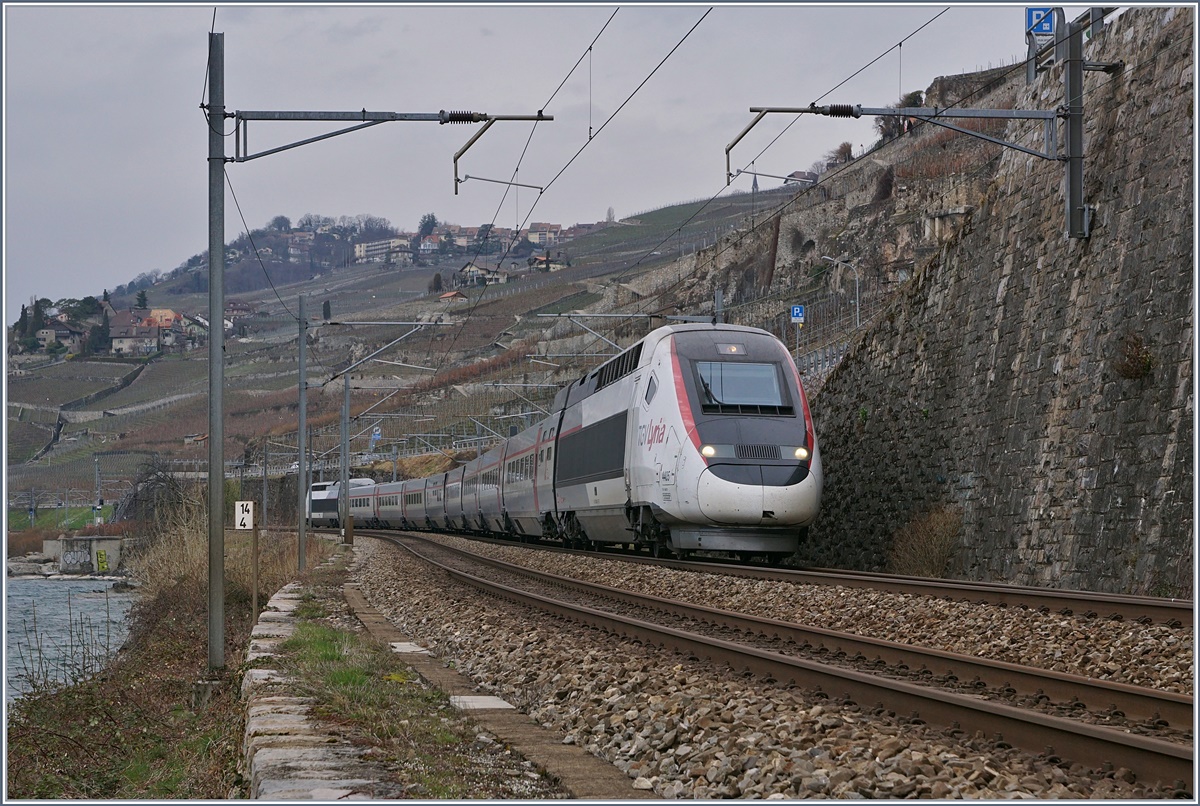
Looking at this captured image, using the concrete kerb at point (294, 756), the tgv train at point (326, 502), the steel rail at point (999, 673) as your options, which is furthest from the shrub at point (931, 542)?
the tgv train at point (326, 502)

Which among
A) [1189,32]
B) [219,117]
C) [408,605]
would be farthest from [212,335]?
[1189,32]

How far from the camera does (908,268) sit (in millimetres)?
76688

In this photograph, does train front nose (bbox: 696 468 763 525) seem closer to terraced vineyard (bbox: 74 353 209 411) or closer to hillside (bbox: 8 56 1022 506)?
hillside (bbox: 8 56 1022 506)

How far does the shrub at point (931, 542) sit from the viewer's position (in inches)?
821

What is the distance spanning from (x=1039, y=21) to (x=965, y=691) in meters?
14.6

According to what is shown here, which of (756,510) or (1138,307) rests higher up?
(1138,307)

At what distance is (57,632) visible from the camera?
1268 inches

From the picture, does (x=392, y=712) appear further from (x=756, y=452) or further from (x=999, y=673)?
(x=756, y=452)

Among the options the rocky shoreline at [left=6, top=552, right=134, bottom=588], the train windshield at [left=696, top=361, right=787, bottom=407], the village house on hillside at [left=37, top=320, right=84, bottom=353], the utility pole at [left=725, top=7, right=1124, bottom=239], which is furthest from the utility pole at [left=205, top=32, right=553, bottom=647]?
the village house on hillside at [left=37, top=320, right=84, bottom=353]

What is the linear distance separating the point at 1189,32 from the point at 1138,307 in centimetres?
350

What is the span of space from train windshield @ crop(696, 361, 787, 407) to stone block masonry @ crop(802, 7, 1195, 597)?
322 centimetres

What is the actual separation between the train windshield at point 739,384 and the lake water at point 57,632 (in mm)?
9602

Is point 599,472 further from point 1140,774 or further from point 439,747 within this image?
point 1140,774

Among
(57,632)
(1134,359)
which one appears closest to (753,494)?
(1134,359)
